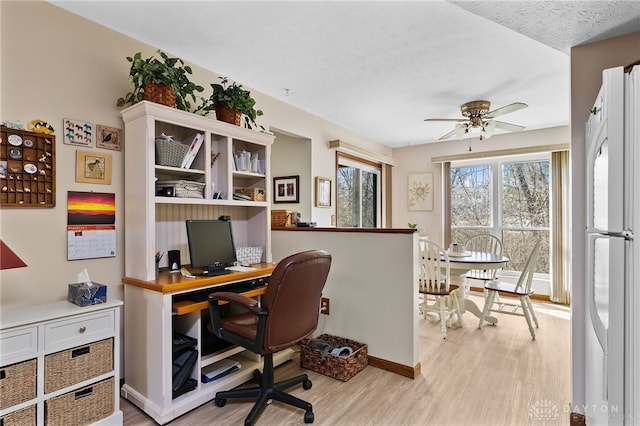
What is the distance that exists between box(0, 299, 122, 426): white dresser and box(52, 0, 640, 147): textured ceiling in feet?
5.93

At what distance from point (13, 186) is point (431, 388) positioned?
2914mm

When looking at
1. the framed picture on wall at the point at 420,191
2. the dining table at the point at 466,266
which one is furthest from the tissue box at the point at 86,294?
the framed picture on wall at the point at 420,191

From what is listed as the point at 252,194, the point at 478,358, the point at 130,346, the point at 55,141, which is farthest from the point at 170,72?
the point at 478,358

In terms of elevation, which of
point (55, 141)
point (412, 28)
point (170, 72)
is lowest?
point (55, 141)

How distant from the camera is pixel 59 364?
1.67m

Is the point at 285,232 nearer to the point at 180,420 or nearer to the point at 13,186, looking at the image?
the point at 180,420

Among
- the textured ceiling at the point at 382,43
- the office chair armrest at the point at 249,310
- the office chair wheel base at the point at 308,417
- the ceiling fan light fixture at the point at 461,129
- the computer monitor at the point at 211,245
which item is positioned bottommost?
the office chair wheel base at the point at 308,417

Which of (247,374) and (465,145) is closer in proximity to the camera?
(247,374)

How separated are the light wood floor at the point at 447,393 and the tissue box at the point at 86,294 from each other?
769 mm

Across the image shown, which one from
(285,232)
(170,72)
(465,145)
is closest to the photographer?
(170,72)

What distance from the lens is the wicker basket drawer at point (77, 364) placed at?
1646mm

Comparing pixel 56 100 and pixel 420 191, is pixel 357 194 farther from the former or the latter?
pixel 56 100

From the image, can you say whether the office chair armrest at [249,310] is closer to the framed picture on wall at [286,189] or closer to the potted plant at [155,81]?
the potted plant at [155,81]

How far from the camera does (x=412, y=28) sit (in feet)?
7.24
